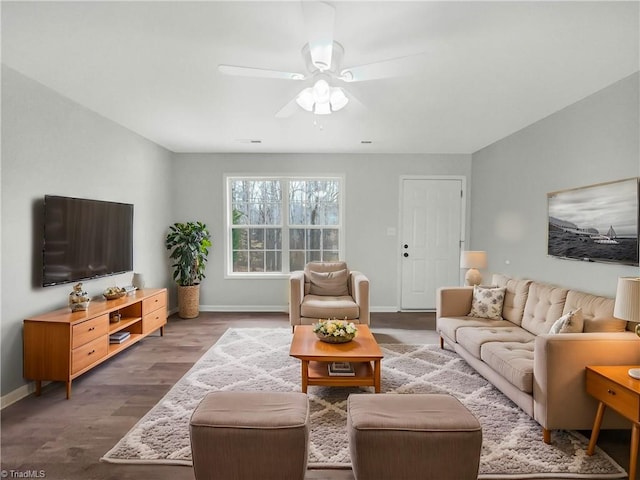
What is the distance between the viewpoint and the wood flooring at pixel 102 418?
1976 mm

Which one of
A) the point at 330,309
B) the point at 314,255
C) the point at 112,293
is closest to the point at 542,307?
the point at 330,309

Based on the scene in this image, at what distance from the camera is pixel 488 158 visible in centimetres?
510

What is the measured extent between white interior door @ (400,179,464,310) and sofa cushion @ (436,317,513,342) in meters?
1.94

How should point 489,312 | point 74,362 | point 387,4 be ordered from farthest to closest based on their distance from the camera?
point 489,312
point 74,362
point 387,4

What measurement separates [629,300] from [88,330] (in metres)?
3.77

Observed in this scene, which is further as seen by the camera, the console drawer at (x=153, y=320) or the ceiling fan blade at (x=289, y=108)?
the console drawer at (x=153, y=320)

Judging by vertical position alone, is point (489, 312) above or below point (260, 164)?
below

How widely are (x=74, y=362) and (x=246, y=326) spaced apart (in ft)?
7.42

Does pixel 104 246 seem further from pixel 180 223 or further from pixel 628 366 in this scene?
pixel 628 366

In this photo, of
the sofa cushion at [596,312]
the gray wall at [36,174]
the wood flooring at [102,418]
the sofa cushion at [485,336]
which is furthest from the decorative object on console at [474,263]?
the gray wall at [36,174]

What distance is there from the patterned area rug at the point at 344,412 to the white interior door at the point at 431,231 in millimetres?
1969

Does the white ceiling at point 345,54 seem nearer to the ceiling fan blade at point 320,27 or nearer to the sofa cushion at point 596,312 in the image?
the ceiling fan blade at point 320,27

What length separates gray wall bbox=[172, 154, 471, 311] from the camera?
5.69 metres

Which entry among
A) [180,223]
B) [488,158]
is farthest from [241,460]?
[488,158]
